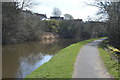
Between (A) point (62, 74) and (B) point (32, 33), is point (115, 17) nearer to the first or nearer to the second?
(A) point (62, 74)

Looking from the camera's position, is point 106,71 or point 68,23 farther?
point 68,23

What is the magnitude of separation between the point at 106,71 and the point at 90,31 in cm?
4771

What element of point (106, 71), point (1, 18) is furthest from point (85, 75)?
point (1, 18)

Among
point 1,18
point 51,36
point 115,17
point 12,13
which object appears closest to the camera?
point 115,17

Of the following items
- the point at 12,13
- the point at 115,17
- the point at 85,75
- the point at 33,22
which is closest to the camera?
the point at 85,75

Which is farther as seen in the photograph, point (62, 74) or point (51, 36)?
point (51, 36)

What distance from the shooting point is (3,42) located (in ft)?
91.6

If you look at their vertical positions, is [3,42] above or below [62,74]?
below

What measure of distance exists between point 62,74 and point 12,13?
22.3 metres

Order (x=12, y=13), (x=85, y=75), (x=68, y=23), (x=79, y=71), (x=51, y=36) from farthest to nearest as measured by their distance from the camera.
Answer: (x=68, y=23)
(x=51, y=36)
(x=12, y=13)
(x=79, y=71)
(x=85, y=75)

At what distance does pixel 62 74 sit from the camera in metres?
7.50

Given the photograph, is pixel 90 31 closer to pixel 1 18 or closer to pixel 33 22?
pixel 33 22

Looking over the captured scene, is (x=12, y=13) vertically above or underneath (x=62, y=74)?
above

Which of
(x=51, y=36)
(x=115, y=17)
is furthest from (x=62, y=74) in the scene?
(x=51, y=36)
